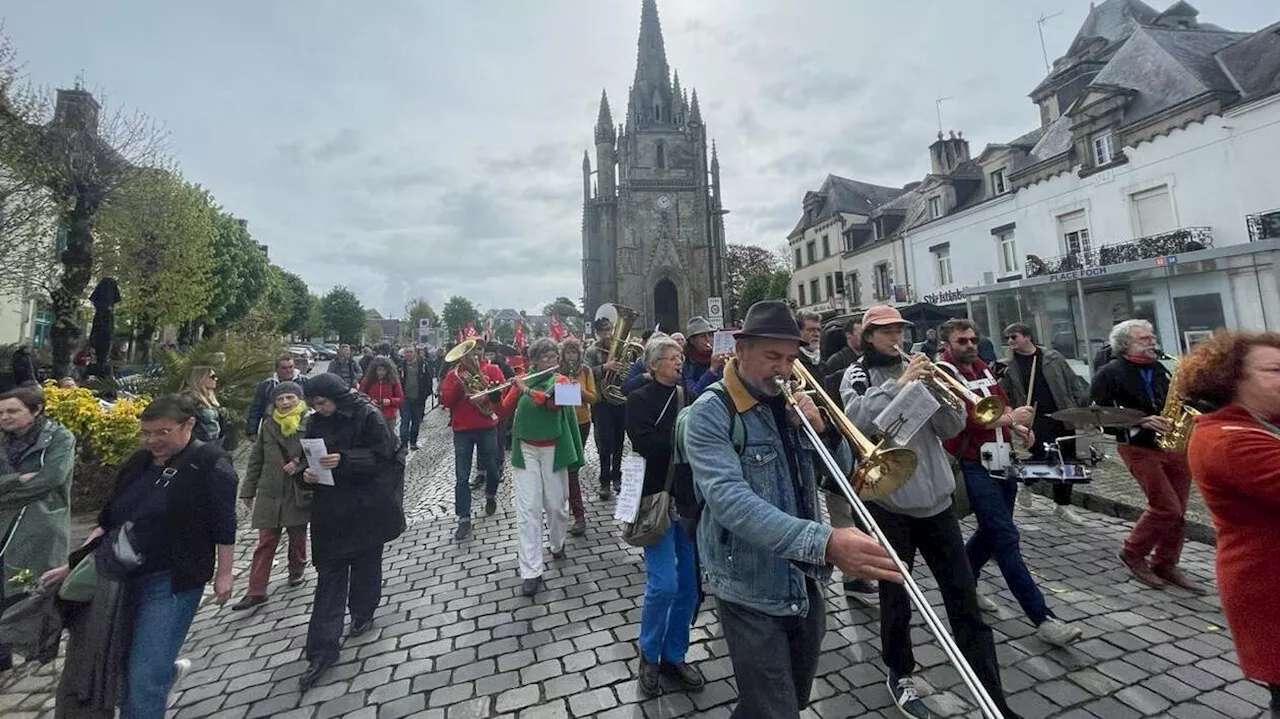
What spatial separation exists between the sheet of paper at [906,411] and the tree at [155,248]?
18.6 metres

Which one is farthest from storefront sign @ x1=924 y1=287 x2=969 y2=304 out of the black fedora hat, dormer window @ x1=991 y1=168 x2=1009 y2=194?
the black fedora hat

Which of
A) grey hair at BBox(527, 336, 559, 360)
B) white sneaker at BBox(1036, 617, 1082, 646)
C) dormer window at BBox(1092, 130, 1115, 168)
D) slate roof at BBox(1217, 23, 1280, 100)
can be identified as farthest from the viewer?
dormer window at BBox(1092, 130, 1115, 168)

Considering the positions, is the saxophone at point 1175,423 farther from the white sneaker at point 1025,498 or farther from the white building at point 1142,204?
the white building at point 1142,204

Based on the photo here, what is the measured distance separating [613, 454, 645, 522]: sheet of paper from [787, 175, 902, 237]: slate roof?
103 ft

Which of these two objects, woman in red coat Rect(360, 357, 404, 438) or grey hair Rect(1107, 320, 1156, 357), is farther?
woman in red coat Rect(360, 357, 404, 438)

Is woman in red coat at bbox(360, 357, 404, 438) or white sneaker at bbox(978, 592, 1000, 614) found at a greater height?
woman in red coat at bbox(360, 357, 404, 438)

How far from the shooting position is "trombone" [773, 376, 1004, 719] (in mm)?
1312

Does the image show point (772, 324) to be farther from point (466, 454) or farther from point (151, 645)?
point (466, 454)

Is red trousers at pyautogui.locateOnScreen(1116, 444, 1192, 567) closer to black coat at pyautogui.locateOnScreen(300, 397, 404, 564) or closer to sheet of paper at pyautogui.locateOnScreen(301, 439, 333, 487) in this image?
black coat at pyautogui.locateOnScreen(300, 397, 404, 564)

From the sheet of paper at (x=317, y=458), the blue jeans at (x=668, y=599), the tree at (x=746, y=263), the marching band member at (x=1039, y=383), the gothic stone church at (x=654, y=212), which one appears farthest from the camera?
the tree at (x=746, y=263)

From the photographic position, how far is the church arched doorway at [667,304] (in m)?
39.6

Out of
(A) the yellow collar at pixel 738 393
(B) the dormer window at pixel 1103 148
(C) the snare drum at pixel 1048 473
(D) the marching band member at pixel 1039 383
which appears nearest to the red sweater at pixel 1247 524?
(A) the yellow collar at pixel 738 393

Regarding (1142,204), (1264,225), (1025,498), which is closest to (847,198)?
(1142,204)

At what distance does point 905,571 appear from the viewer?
4.89 ft
